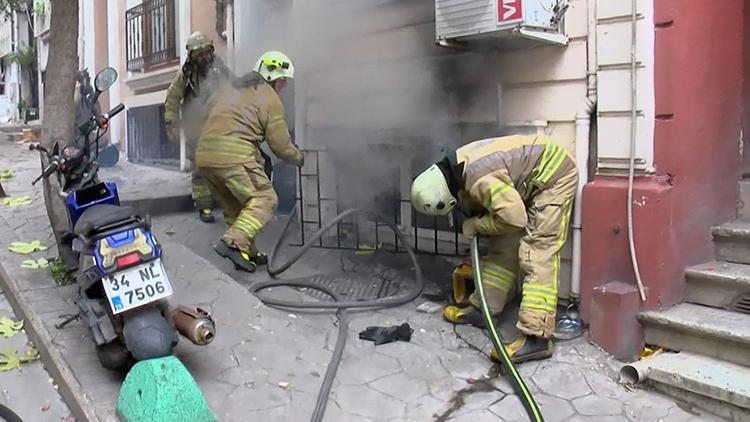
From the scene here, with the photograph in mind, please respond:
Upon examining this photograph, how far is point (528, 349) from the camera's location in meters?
4.03

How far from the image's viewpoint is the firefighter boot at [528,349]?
4004 millimetres

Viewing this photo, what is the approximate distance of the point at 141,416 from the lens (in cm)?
307

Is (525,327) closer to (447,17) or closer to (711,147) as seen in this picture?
(711,147)

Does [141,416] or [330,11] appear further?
[330,11]

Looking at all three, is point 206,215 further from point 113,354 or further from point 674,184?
point 674,184

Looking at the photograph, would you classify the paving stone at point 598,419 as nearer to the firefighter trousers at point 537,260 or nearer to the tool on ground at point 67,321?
the firefighter trousers at point 537,260

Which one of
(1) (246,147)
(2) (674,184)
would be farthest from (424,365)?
(1) (246,147)

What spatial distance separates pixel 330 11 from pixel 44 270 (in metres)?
3.44

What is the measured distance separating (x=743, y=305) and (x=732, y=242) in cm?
54

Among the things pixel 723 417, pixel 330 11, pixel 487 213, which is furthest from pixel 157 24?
pixel 723 417

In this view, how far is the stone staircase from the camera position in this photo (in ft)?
11.3

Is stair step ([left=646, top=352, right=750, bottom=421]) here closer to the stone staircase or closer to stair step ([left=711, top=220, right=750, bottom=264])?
the stone staircase

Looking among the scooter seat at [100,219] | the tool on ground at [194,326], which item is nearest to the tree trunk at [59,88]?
the scooter seat at [100,219]

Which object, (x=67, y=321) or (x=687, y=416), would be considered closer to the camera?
(x=687, y=416)
